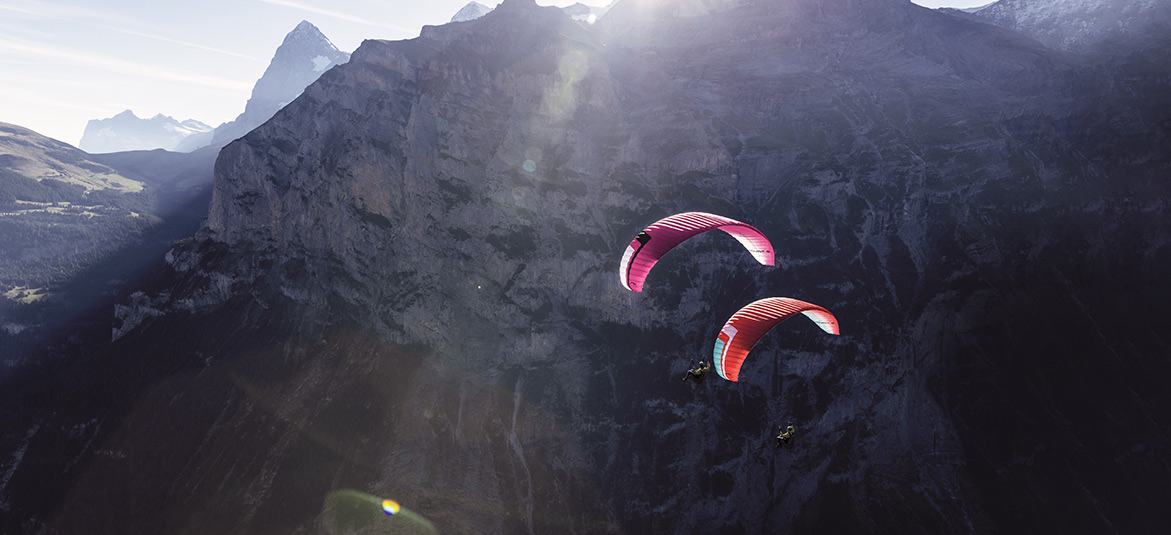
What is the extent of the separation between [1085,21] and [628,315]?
108924 millimetres

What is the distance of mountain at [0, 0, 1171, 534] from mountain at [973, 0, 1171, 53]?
10526 mm

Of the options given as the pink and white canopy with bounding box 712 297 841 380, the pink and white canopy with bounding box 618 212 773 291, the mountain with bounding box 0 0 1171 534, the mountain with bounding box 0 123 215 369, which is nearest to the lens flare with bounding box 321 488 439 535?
the mountain with bounding box 0 0 1171 534

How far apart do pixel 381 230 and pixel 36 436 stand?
5285cm

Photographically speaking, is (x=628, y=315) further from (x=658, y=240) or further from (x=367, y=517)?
(x=658, y=240)

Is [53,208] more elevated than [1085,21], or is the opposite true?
[1085,21]

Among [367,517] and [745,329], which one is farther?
[367,517]

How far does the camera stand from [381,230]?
72812mm

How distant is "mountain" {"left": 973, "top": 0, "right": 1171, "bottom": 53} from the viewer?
82.8 meters

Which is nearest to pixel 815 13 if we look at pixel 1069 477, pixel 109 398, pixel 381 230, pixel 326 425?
pixel 1069 477

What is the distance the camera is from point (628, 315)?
6988 cm

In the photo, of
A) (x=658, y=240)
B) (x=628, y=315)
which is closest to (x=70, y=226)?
(x=628, y=315)

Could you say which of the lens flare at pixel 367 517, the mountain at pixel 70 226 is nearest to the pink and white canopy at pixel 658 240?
the lens flare at pixel 367 517

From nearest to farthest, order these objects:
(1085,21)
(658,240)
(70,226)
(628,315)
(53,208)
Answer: (658,240)
(628,315)
(1085,21)
(70,226)
(53,208)

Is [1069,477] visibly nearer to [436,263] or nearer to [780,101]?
[780,101]
